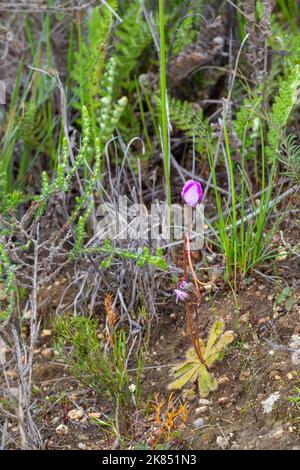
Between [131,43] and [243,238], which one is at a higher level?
[131,43]

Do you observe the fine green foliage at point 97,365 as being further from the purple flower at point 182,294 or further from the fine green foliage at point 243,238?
the fine green foliage at point 243,238

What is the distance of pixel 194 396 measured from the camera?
1.70 meters

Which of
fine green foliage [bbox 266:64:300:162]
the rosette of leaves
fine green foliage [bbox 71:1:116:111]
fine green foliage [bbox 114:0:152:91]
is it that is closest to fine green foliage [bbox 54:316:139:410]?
the rosette of leaves

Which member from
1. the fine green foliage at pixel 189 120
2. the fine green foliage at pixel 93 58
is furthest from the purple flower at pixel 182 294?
the fine green foliage at pixel 93 58

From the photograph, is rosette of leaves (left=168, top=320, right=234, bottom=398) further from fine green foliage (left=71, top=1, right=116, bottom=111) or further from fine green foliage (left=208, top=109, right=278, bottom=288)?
fine green foliage (left=71, top=1, right=116, bottom=111)

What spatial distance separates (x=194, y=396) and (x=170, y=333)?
0.24 metres

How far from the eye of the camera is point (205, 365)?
5.56 feet

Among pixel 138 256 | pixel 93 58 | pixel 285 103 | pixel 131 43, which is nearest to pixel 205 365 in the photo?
pixel 138 256

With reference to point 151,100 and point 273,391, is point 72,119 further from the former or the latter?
point 273,391

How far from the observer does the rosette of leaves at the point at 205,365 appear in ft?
5.45

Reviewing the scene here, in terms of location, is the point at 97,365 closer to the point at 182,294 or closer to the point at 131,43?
the point at 182,294

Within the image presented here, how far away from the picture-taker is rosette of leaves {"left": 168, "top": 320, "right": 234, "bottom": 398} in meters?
1.66

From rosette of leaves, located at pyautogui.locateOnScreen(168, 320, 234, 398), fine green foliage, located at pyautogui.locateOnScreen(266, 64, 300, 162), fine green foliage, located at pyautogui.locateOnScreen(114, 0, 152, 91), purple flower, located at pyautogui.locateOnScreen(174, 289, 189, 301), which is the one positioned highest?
fine green foliage, located at pyautogui.locateOnScreen(114, 0, 152, 91)
